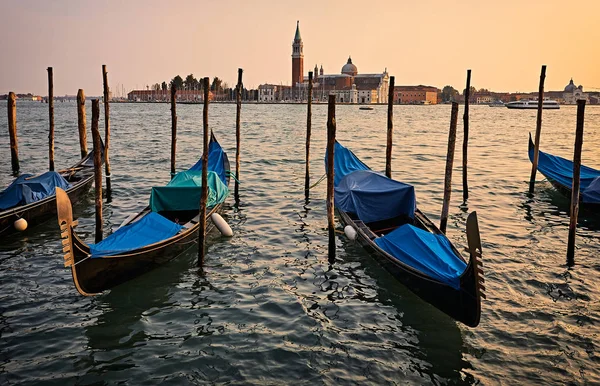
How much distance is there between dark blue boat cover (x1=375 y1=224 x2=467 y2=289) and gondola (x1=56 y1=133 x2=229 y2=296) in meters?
2.86

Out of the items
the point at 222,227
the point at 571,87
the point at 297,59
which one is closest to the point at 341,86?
the point at 297,59

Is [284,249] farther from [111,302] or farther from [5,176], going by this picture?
[5,176]

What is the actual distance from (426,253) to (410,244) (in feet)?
1.12

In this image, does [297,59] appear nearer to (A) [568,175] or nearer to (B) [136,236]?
(A) [568,175]

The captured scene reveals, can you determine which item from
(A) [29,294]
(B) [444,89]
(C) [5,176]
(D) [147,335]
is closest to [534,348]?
(D) [147,335]

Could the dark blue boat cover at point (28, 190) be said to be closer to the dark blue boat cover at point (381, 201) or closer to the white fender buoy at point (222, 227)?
the white fender buoy at point (222, 227)

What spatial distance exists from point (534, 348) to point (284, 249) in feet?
13.3

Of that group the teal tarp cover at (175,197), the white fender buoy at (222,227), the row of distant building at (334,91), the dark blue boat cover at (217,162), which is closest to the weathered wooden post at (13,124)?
the dark blue boat cover at (217,162)

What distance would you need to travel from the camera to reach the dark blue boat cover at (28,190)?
28.2 ft

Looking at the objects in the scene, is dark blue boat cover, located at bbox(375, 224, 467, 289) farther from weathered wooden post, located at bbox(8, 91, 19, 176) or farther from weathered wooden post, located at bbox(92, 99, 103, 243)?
weathered wooden post, located at bbox(8, 91, 19, 176)

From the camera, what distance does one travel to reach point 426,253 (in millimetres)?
5977

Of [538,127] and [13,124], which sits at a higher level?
[538,127]

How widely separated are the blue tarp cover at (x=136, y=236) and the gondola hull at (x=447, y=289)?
2.88 m

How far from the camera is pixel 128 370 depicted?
15.2 feet
